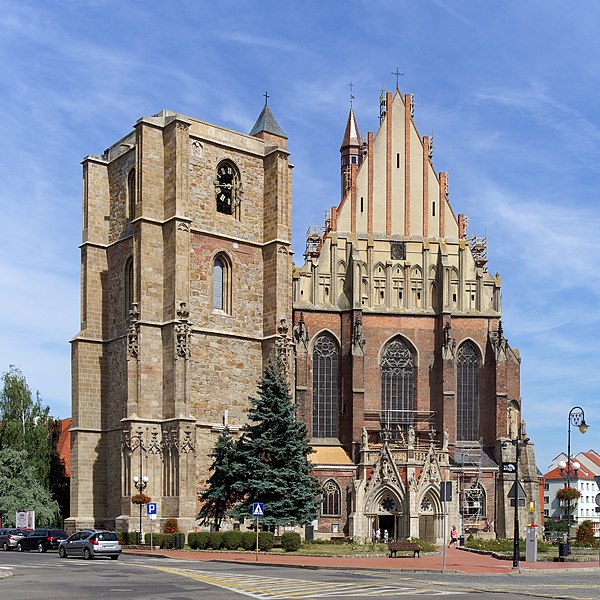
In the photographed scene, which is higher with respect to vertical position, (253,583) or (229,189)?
(229,189)

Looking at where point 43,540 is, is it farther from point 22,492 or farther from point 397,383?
point 397,383

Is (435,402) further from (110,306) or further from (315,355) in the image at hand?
(110,306)

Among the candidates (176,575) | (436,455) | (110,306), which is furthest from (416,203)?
(176,575)

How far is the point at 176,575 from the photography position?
29.5 metres

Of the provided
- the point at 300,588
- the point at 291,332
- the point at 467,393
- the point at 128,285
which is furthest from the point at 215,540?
the point at 467,393

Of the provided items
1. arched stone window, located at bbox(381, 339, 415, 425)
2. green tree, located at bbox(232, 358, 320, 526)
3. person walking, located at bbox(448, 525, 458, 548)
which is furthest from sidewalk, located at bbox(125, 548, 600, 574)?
arched stone window, located at bbox(381, 339, 415, 425)

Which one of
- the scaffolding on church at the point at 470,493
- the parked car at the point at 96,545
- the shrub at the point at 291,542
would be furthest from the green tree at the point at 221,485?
the scaffolding on church at the point at 470,493

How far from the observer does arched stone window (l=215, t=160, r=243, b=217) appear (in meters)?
61.7

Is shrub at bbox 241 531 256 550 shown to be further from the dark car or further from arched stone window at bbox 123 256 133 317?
arched stone window at bbox 123 256 133 317

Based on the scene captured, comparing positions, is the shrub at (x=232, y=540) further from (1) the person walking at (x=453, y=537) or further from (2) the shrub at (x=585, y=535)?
(1) the person walking at (x=453, y=537)

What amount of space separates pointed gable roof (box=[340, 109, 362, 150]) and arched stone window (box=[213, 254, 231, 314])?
48.0 metres

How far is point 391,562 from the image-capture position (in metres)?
38.0

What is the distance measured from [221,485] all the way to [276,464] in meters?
3.29

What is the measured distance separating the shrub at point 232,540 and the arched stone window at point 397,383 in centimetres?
2411
